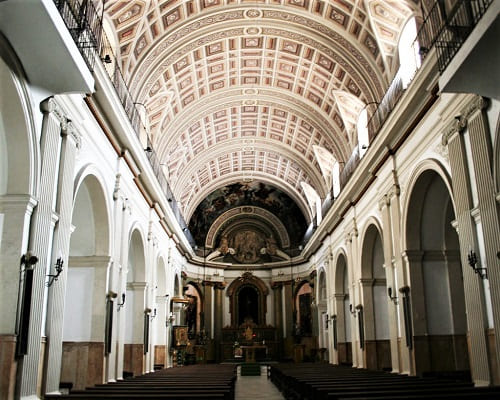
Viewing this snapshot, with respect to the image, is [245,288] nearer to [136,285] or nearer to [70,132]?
[136,285]

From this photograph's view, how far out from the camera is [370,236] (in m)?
17.1

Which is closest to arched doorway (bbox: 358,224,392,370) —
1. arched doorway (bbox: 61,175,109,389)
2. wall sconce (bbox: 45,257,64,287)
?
arched doorway (bbox: 61,175,109,389)

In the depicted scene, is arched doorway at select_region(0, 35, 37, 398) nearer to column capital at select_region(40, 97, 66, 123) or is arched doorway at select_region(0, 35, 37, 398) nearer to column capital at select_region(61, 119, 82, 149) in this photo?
column capital at select_region(40, 97, 66, 123)

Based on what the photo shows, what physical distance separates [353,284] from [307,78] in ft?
24.6

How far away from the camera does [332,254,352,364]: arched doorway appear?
68.6 feet

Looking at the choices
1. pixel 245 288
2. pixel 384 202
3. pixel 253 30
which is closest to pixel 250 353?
pixel 245 288

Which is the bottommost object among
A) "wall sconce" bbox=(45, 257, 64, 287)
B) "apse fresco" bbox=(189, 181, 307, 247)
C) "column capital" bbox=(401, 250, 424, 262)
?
"wall sconce" bbox=(45, 257, 64, 287)

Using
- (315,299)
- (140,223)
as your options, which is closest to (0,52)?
(140,223)

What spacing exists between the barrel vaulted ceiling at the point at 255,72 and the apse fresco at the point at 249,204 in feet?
16.1

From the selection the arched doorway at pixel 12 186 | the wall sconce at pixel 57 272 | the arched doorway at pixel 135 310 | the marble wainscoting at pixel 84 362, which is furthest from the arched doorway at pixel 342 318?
the arched doorway at pixel 12 186

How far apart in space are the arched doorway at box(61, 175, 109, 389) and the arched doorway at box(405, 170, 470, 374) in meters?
7.19

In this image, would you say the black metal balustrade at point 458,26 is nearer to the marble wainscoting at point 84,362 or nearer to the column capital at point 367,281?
the marble wainscoting at point 84,362

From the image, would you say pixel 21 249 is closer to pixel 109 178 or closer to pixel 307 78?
pixel 109 178

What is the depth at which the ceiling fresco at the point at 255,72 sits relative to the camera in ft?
47.2
